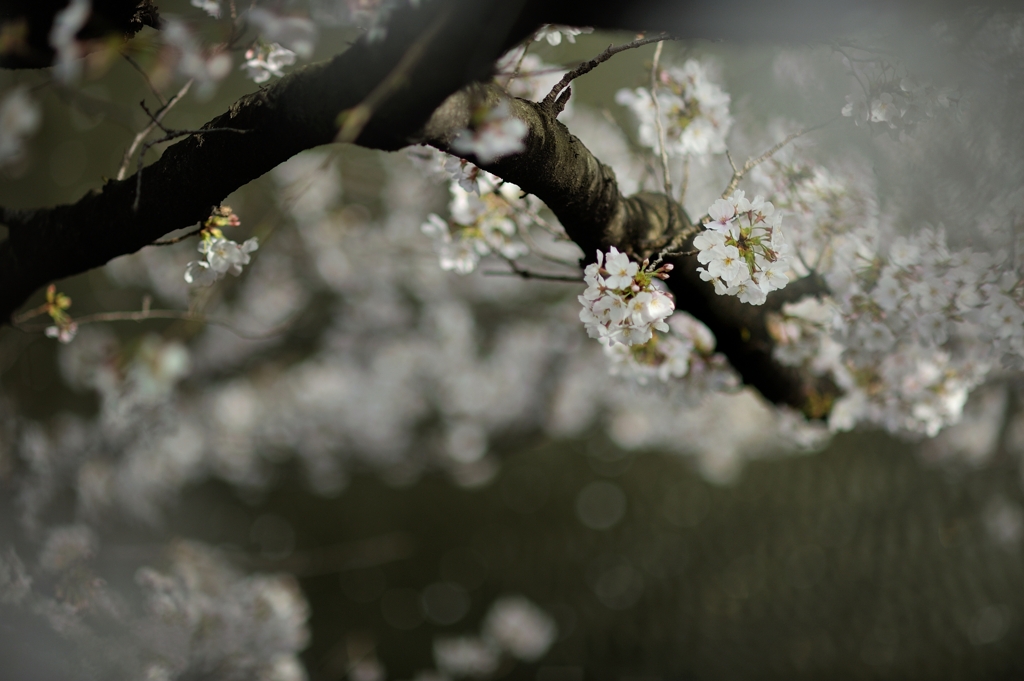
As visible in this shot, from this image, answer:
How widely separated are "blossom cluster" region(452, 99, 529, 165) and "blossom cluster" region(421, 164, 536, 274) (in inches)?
20.0

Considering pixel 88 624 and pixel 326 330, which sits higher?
pixel 326 330

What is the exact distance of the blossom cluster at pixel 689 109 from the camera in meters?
1.22

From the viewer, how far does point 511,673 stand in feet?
9.27

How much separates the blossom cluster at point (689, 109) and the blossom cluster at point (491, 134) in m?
0.64

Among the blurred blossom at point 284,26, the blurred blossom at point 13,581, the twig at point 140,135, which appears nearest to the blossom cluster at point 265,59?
the twig at point 140,135

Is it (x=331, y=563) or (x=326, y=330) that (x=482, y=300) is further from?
(x=331, y=563)

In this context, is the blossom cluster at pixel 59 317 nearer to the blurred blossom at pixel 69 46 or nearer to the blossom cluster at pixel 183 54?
the blurred blossom at pixel 69 46

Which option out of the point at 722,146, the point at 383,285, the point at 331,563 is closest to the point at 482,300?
the point at 383,285

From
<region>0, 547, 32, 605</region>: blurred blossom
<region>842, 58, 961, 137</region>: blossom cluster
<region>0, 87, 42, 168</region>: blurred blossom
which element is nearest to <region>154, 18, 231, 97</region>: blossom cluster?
<region>0, 87, 42, 168</region>: blurred blossom

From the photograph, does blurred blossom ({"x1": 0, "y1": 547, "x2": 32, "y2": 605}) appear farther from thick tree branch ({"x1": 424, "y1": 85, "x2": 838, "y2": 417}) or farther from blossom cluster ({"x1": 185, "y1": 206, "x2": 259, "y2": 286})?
thick tree branch ({"x1": 424, "y1": 85, "x2": 838, "y2": 417})

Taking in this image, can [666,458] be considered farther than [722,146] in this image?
Yes

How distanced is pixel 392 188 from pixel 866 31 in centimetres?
255

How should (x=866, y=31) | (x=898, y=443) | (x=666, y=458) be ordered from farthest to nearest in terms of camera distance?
1. (x=666, y=458)
2. (x=898, y=443)
3. (x=866, y=31)

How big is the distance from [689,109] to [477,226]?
0.53 meters
